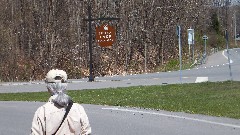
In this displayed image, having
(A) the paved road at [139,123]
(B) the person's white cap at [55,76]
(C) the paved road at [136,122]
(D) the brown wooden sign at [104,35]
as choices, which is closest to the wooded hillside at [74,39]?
(D) the brown wooden sign at [104,35]

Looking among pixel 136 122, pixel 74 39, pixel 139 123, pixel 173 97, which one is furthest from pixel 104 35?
pixel 139 123

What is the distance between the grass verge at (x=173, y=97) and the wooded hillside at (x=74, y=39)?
58.5 ft

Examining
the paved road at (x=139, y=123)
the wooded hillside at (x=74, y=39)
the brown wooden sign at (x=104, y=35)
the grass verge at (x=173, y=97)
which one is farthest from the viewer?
the wooded hillside at (x=74, y=39)

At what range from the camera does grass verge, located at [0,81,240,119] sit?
61.9ft

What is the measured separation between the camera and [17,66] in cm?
4544

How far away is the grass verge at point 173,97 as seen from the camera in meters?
18.9

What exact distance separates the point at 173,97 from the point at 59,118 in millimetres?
17122

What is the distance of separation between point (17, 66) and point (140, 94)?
2234cm

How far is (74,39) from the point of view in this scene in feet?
162

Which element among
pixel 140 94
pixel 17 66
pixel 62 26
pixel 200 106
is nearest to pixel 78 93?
pixel 140 94

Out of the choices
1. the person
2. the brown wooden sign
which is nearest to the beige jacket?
the person

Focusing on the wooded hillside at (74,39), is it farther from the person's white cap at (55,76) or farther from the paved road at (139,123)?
the person's white cap at (55,76)

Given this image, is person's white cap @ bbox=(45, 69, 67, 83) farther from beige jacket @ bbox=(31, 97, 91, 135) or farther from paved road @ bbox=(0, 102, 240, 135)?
paved road @ bbox=(0, 102, 240, 135)

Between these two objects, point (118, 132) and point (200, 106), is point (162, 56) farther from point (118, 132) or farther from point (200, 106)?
point (118, 132)
